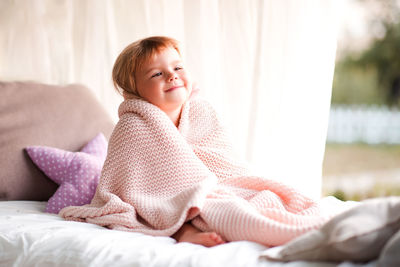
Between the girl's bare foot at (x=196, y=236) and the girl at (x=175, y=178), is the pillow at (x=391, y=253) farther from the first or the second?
the girl's bare foot at (x=196, y=236)

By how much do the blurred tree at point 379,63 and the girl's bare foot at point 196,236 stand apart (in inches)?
185

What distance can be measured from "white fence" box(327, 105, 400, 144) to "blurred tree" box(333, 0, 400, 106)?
0.16m

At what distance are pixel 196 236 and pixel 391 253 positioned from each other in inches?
20.0

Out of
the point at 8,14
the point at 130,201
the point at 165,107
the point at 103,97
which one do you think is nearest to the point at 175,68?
the point at 165,107

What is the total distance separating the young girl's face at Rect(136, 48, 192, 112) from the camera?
159cm

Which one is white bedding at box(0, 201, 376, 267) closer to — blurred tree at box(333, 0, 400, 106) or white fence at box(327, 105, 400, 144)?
white fence at box(327, 105, 400, 144)

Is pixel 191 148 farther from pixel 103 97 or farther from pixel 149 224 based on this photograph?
pixel 103 97

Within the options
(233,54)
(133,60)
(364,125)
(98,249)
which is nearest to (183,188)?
(98,249)

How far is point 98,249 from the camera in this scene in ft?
3.72

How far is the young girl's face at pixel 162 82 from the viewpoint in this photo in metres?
1.59

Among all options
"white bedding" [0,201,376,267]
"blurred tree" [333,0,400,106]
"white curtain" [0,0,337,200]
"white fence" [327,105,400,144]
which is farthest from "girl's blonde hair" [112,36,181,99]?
"blurred tree" [333,0,400,106]

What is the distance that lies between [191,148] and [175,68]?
289 mm

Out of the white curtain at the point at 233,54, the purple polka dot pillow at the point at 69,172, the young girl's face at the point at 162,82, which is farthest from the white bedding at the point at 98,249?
the white curtain at the point at 233,54

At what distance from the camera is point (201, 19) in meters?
2.32
